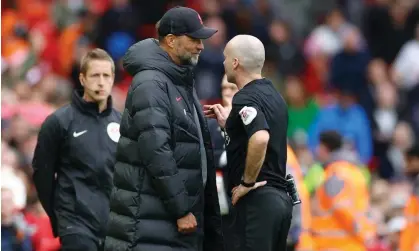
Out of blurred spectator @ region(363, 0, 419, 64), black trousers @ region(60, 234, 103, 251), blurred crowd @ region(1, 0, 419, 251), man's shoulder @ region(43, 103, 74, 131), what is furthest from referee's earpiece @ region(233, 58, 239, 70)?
blurred spectator @ region(363, 0, 419, 64)

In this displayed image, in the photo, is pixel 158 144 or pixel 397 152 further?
pixel 397 152

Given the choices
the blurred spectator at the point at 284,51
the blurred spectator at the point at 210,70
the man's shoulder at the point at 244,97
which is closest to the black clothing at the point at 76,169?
the man's shoulder at the point at 244,97

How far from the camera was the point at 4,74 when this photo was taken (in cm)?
1759

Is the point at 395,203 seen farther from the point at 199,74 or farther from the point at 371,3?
the point at 371,3

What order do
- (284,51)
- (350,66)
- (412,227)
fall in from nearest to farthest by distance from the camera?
(412,227) → (350,66) → (284,51)

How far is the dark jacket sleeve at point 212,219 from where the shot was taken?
995 cm

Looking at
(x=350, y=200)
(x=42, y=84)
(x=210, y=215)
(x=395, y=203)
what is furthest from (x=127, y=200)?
(x=42, y=84)

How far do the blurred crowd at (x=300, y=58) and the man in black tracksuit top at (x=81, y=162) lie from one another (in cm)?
524

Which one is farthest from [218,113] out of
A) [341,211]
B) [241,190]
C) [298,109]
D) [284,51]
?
[284,51]

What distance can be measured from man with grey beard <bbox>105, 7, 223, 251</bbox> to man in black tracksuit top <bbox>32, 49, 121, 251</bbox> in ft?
3.82

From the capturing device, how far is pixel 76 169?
35.8 feet

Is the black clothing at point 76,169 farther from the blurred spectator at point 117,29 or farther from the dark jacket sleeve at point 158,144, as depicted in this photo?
the blurred spectator at point 117,29

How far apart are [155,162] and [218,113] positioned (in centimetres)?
105

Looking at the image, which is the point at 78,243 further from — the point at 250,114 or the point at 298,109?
the point at 298,109
